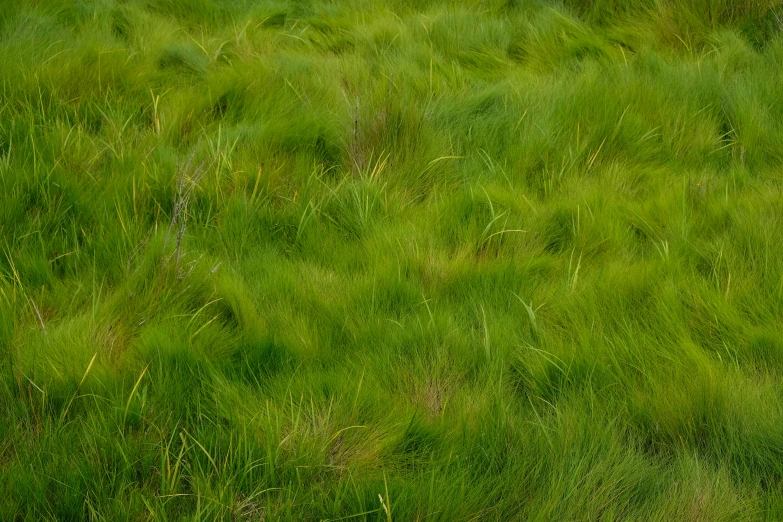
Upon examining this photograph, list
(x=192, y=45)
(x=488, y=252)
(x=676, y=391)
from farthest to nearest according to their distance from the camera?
(x=192, y=45) < (x=488, y=252) < (x=676, y=391)

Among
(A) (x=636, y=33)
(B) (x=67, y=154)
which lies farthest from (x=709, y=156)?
(B) (x=67, y=154)

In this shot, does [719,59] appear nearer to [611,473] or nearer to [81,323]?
[611,473]

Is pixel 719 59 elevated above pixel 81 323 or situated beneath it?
elevated above

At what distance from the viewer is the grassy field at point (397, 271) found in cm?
156

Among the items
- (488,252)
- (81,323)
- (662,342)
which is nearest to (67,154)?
(81,323)

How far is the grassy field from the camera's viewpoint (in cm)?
156

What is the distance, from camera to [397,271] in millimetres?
2254

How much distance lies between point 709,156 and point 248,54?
2.23m

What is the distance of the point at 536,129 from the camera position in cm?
301

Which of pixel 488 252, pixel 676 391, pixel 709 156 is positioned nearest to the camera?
pixel 676 391

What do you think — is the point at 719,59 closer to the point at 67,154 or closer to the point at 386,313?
the point at 386,313

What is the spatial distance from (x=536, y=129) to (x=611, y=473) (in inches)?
68.7

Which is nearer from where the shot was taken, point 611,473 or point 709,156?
point 611,473

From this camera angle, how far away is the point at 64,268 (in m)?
2.26
